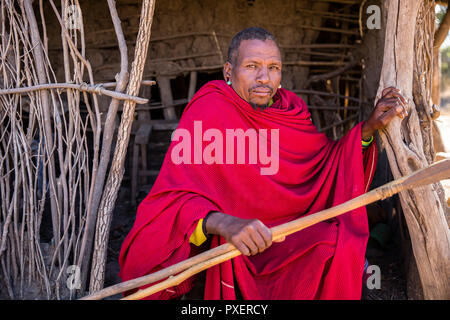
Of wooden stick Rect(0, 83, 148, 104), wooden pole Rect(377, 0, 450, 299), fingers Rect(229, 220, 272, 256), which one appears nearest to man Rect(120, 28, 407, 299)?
fingers Rect(229, 220, 272, 256)

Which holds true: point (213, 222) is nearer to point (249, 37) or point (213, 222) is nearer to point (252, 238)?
point (252, 238)

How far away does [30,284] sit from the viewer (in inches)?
121

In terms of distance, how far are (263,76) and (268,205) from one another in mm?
773

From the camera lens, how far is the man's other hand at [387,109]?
239 centimetres

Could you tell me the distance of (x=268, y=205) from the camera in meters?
2.49

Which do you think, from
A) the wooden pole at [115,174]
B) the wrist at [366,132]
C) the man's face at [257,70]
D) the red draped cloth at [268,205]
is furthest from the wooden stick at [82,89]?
the wrist at [366,132]

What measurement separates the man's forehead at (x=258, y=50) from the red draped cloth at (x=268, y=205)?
0.78 feet

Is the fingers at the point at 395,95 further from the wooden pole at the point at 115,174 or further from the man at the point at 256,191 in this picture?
the wooden pole at the point at 115,174

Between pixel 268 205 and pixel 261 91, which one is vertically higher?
pixel 261 91

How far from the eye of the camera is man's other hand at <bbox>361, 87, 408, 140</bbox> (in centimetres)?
239

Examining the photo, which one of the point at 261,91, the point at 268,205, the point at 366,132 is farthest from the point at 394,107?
the point at 268,205

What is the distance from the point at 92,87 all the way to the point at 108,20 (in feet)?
8.19

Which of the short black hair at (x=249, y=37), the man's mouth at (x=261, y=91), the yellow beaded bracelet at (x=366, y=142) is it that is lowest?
the yellow beaded bracelet at (x=366, y=142)
